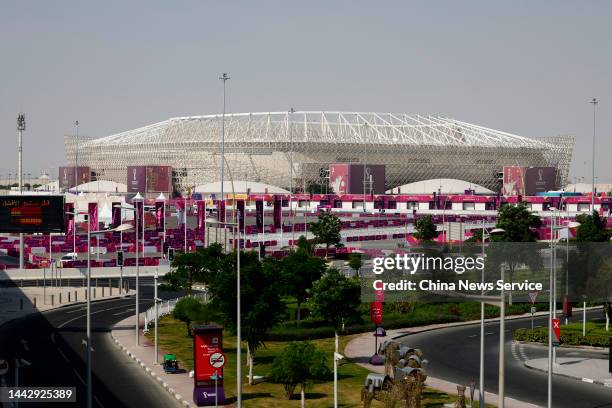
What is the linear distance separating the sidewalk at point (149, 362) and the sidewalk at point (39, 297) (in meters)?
10.2

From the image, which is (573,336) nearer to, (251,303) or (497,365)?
(497,365)

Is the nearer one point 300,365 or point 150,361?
point 300,365

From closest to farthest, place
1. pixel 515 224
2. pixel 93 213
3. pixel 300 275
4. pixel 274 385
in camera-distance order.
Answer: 1. pixel 274 385
2. pixel 300 275
3. pixel 515 224
4. pixel 93 213

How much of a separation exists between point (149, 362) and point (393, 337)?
1691cm

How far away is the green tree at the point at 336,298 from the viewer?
54875 millimetres

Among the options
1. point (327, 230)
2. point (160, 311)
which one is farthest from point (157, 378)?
point (327, 230)

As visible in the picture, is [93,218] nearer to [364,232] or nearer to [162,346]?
[162,346]

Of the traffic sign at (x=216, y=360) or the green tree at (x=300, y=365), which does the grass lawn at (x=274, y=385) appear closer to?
the green tree at (x=300, y=365)

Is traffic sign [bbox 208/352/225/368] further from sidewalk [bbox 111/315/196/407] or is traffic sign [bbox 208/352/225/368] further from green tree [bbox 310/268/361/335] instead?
green tree [bbox 310/268/361/335]

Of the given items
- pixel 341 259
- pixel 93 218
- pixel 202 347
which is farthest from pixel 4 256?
pixel 202 347

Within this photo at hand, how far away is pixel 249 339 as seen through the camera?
1912 inches

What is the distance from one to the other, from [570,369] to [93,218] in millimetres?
55704

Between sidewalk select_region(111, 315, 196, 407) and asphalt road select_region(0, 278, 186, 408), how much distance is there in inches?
16.0

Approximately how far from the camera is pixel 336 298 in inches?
2158
